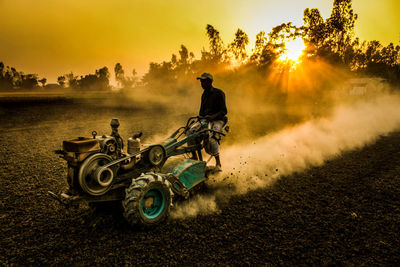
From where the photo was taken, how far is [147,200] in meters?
4.12

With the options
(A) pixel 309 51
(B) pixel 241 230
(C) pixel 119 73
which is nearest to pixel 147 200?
(B) pixel 241 230

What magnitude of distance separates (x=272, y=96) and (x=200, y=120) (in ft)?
94.0

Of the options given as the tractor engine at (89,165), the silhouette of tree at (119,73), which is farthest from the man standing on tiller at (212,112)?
the silhouette of tree at (119,73)

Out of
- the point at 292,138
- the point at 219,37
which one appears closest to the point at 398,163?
the point at 292,138

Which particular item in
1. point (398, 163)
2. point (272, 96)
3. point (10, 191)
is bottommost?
point (398, 163)

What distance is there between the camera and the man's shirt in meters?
5.99

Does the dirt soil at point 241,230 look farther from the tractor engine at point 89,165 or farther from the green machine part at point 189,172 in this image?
the tractor engine at point 89,165

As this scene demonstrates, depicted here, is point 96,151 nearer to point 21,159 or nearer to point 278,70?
point 21,159

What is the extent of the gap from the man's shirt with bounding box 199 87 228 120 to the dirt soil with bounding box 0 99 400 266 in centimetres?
226

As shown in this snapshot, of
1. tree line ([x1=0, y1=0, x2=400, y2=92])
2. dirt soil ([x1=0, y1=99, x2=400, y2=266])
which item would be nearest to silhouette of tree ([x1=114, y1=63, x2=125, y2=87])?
tree line ([x1=0, y1=0, x2=400, y2=92])

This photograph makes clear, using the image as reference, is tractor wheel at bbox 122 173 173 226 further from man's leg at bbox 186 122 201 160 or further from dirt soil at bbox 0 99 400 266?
man's leg at bbox 186 122 201 160

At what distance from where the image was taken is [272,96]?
32.3 m

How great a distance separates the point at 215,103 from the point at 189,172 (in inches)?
84.1

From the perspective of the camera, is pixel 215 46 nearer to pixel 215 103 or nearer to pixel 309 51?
pixel 309 51
